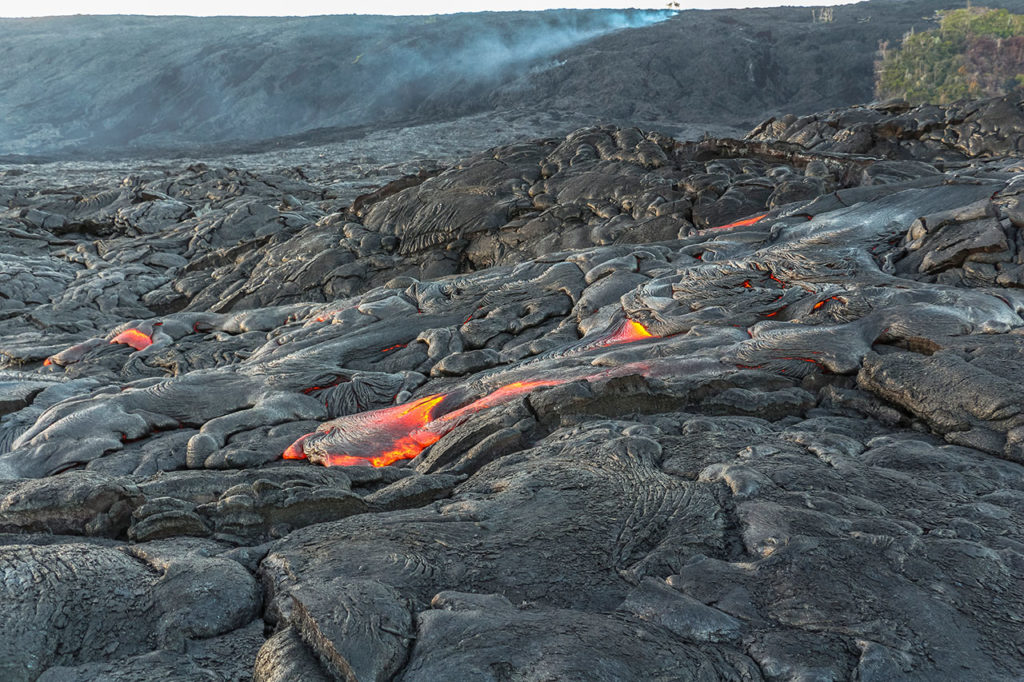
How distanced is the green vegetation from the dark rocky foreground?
28462 millimetres

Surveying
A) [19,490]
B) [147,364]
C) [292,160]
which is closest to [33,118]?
[292,160]

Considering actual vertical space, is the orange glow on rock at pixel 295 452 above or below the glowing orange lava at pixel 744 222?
below

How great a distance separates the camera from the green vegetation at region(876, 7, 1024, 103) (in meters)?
33.8

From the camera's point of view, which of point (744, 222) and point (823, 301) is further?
point (744, 222)

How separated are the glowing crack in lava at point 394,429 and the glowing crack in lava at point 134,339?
404 centimetres

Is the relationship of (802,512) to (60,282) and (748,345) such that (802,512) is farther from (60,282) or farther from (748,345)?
(60,282)

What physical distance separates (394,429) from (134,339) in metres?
4.75

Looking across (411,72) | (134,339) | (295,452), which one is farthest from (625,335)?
(411,72)

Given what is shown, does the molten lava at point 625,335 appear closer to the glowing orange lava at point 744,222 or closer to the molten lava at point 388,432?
the molten lava at point 388,432

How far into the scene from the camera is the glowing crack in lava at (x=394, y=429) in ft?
16.6

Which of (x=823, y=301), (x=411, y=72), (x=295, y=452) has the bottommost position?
(x=295, y=452)

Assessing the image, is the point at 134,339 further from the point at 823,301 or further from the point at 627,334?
the point at 823,301

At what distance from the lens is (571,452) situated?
4129 mm

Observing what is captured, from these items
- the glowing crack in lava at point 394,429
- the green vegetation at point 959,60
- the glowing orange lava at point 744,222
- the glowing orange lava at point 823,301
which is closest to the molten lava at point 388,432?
the glowing crack in lava at point 394,429
